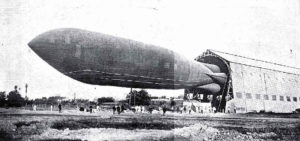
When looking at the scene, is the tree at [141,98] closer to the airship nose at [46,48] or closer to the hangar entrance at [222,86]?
the hangar entrance at [222,86]

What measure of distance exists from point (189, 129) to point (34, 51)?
11.5 m

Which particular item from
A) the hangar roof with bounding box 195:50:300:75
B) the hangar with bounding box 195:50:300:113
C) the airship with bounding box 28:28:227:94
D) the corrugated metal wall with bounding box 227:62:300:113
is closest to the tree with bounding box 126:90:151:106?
the hangar with bounding box 195:50:300:113

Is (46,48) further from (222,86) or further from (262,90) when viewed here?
(262,90)

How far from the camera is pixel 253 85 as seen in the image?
140 ft

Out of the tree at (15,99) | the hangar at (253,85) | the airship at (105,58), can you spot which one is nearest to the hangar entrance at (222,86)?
the hangar at (253,85)

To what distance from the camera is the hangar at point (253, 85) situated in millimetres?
39906

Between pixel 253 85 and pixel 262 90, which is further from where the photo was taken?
pixel 262 90

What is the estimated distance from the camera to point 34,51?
19641 millimetres

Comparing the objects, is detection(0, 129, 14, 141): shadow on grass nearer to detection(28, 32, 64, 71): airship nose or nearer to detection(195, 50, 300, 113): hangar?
detection(28, 32, 64, 71): airship nose

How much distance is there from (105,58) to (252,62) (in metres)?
31.2

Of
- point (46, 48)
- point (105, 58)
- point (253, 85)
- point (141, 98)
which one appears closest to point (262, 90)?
point (253, 85)

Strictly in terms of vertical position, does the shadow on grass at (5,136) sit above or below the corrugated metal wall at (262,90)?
below

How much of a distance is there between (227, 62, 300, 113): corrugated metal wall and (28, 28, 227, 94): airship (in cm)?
1831

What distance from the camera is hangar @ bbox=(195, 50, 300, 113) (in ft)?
131
